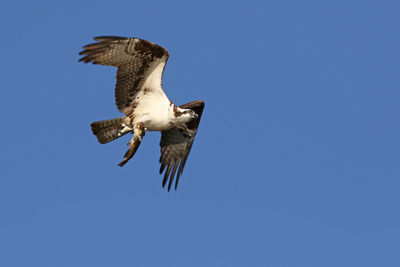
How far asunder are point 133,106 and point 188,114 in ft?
4.39

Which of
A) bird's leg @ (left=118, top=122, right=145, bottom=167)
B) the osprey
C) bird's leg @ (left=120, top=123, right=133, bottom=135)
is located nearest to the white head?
the osprey

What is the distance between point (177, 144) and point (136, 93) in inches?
107

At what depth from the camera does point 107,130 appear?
17422 millimetres

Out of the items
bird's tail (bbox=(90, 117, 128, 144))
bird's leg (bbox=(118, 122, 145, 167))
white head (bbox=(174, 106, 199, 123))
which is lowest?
bird's leg (bbox=(118, 122, 145, 167))

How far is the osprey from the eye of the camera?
15703 mm

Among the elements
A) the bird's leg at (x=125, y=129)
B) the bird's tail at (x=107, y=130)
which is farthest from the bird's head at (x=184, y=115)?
the bird's tail at (x=107, y=130)

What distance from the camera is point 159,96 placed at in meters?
16.9

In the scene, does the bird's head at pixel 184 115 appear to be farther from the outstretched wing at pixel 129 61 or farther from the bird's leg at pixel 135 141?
the bird's leg at pixel 135 141

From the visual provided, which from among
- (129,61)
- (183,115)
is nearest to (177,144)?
(183,115)

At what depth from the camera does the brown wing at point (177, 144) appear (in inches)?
740

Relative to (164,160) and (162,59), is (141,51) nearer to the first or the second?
(162,59)

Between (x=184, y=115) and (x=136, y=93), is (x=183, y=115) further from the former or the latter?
(x=136, y=93)

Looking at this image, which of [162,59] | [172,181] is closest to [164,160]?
[172,181]

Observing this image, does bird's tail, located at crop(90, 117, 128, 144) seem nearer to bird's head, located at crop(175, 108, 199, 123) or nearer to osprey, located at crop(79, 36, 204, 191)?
osprey, located at crop(79, 36, 204, 191)
